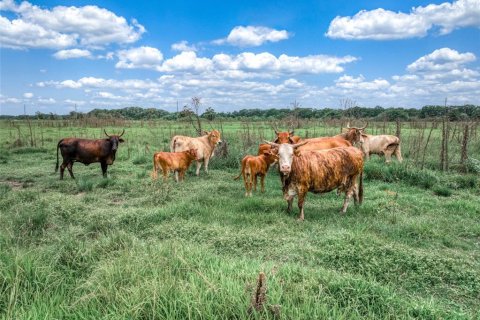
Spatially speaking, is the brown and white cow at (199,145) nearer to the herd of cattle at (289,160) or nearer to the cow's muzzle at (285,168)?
the herd of cattle at (289,160)

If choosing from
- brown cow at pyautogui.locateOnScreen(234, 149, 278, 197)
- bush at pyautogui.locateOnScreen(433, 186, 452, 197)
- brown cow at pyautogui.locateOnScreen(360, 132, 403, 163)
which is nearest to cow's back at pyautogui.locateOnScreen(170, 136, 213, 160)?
brown cow at pyautogui.locateOnScreen(234, 149, 278, 197)

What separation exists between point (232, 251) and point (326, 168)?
2764 millimetres

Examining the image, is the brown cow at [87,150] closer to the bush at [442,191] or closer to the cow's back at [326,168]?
the cow's back at [326,168]

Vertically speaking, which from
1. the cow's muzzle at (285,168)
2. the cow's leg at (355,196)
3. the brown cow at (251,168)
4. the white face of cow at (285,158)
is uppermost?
the white face of cow at (285,158)

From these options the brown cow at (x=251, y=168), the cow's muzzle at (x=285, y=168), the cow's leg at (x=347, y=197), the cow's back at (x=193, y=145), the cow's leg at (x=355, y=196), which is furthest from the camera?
the cow's back at (x=193, y=145)

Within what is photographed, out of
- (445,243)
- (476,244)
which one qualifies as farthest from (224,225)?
(476,244)

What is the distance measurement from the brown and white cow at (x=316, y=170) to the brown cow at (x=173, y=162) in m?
3.62

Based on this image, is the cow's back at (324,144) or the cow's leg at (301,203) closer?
the cow's leg at (301,203)

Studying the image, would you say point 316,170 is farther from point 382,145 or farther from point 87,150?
point 382,145

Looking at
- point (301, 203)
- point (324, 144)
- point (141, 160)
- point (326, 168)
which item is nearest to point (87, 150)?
point (141, 160)

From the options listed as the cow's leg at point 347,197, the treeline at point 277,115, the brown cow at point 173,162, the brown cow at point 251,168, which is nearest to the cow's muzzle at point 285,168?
the cow's leg at point 347,197

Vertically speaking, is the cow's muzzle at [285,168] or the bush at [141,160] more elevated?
the cow's muzzle at [285,168]

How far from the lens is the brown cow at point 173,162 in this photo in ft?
31.7

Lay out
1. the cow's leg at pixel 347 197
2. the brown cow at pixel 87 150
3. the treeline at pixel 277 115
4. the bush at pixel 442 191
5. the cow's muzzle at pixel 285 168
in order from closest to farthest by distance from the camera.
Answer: the cow's muzzle at pixel 285 168 → the cow's leg at pixel 347 197 → the bush at pixel 442 191 → the brown cow at pixel 87 150 → the treeline at pixel 277 115
